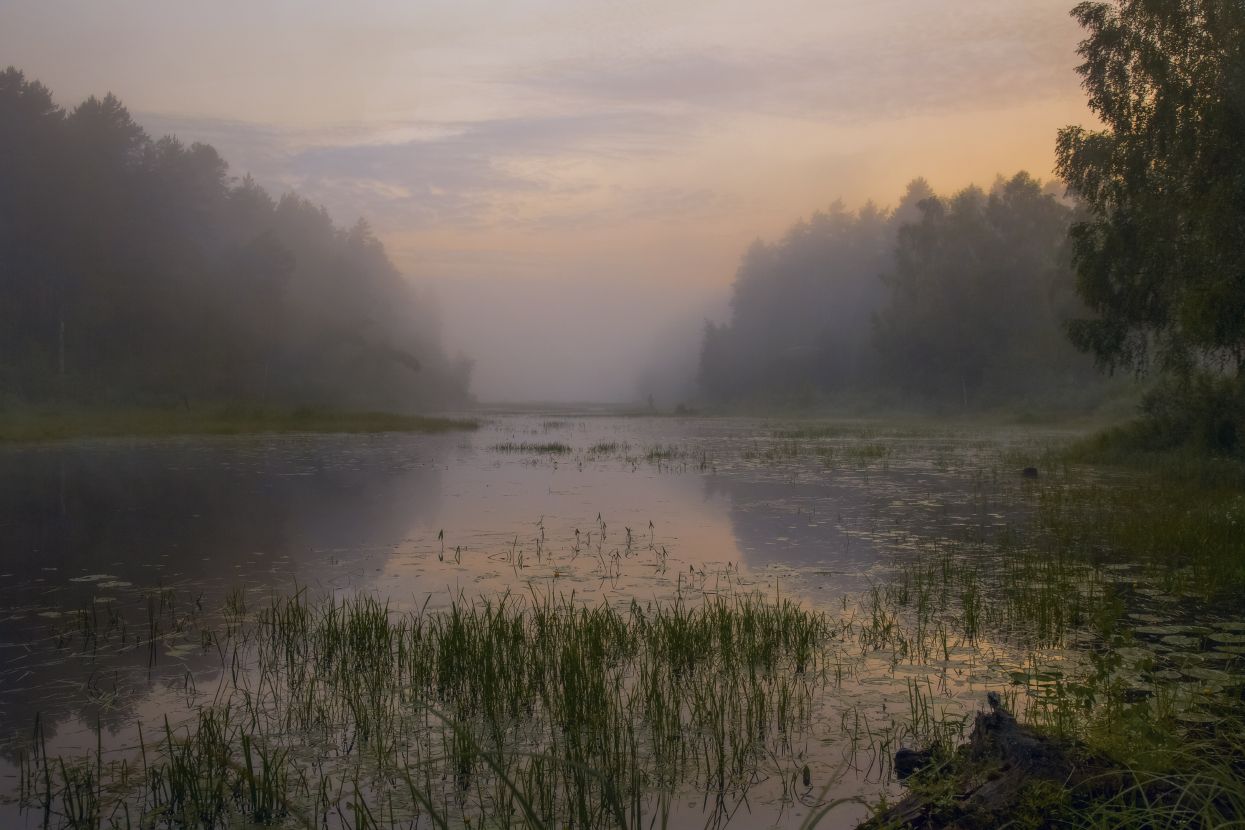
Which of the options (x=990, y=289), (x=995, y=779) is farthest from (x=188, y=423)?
(x=990, y=289)

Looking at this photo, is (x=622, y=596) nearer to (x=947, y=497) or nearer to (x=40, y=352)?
(x=947, y=497)

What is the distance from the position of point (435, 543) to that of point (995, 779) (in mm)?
10685

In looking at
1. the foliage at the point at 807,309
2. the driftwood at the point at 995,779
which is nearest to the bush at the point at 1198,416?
the driftwood at the point at 995,779

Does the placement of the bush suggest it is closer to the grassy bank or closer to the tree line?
the tree line

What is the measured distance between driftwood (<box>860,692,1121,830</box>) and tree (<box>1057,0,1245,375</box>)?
16412 millimetres

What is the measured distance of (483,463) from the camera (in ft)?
98.3

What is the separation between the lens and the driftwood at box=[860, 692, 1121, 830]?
4.46m

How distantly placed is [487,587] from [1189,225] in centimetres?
1955

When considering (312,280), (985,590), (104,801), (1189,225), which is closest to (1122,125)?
(1189,225)

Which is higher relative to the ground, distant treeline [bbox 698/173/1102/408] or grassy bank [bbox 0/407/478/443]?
distant treeline [bbox 698/173/1102/408]

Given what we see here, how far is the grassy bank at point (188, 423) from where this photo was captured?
4012 centimetres

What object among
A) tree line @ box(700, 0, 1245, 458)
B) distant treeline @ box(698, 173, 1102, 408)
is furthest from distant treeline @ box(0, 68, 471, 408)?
tree line @ box(700, 0, 1245, 458)

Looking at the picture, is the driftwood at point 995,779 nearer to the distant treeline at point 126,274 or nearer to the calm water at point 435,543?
the calm water at point 435,543

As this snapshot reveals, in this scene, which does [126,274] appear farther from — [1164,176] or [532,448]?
[1164,176]
